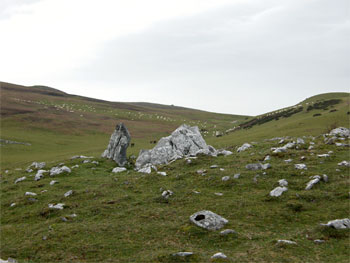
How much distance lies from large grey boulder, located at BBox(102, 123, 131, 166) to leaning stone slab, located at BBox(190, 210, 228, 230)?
19.9 metres

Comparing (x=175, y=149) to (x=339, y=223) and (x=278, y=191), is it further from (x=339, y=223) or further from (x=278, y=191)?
(x=339, y=223)

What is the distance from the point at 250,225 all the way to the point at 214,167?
11325 millimetres

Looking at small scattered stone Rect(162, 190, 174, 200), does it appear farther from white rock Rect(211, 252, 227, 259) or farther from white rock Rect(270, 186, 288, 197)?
white rock Rect(211, 252, 227, 259)

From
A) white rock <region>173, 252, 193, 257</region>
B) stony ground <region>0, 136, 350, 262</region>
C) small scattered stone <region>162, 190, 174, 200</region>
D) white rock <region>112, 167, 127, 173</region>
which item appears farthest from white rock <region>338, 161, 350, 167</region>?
white rock <region>112, 167, 127, 173</region>

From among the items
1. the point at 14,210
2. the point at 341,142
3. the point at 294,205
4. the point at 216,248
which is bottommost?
the point at 14,210

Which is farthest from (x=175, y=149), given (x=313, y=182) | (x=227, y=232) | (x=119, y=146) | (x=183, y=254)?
(x=183, y=254)

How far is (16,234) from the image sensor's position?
16.5 m

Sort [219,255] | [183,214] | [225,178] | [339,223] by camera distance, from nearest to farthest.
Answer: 1. [219,255]
2. [339,223]
3. [183,214]
4. [225,178]

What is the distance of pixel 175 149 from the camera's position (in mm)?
35406

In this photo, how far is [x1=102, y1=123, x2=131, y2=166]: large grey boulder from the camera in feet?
114

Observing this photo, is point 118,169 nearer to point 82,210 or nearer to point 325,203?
point 82,210

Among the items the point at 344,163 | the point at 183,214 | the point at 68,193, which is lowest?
the point at 68,193

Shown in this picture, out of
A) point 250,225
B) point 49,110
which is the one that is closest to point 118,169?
point 250,225

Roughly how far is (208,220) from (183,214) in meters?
2.27
